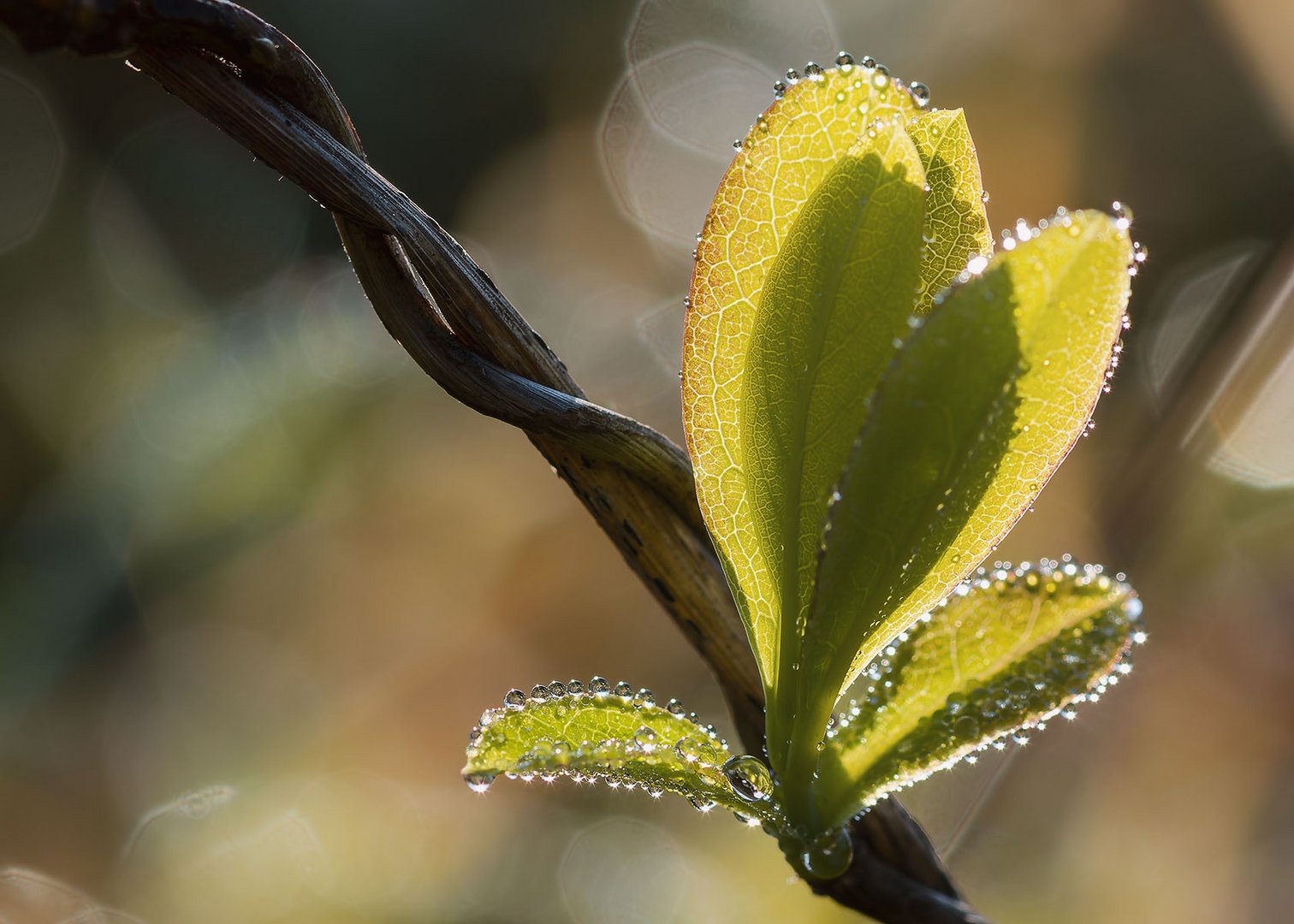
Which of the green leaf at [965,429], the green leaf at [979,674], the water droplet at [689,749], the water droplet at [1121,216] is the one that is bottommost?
the green leaf at [979,674]

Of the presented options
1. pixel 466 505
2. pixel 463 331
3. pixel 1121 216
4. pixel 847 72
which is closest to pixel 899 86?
pixel 847 72

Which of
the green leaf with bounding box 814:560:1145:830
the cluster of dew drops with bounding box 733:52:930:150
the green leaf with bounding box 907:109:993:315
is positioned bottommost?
the green leaf with bounding box 814:560:1145:830

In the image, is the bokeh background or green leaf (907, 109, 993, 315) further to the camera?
the bokeh background

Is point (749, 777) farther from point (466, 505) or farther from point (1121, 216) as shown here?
point (466, 505)

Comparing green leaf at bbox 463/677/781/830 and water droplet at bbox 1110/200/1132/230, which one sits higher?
water droplet at bbox 1110/200/1132/230

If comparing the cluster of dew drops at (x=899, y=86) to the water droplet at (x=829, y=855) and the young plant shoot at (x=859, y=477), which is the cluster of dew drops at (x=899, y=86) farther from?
the water droplet at (x=829, y=855)

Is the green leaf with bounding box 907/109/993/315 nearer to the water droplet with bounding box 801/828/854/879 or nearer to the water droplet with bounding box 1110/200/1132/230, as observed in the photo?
the water droplet with bounding box 1110/200/1132/230

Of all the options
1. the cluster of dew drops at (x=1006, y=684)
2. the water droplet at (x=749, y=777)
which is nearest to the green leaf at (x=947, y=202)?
the cluster of dew drops at (x=1006, y=684)

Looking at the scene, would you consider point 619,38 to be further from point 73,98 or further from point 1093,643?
point 1093,643

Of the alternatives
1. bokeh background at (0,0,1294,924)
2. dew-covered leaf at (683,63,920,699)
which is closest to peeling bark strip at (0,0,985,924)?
dew-covered leaf at (683,63,920,699)
